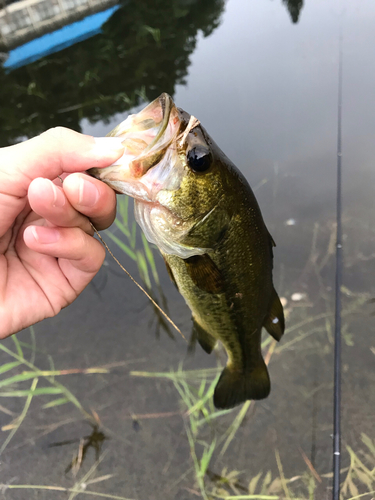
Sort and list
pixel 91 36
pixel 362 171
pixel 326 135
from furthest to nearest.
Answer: pixel 91 36 < pixel 326 135 < pixel 362 171

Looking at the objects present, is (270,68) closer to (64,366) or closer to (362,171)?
(362,171)

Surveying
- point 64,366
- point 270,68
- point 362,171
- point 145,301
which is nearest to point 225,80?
point 270,68

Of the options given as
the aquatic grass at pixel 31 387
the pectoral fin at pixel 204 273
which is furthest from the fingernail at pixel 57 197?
the aquatic grass at pixel 31 387

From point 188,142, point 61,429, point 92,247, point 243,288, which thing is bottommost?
point 61,429

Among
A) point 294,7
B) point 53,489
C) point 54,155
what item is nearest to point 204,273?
point 54,155

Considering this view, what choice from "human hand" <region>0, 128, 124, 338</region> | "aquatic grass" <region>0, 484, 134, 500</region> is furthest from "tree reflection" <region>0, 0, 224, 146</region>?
"aquatic grass" <region>0, 484, 134, 500</region>

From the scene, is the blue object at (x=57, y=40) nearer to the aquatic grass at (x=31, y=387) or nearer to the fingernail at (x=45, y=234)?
the aquatic grass at (x=31, y=387)
